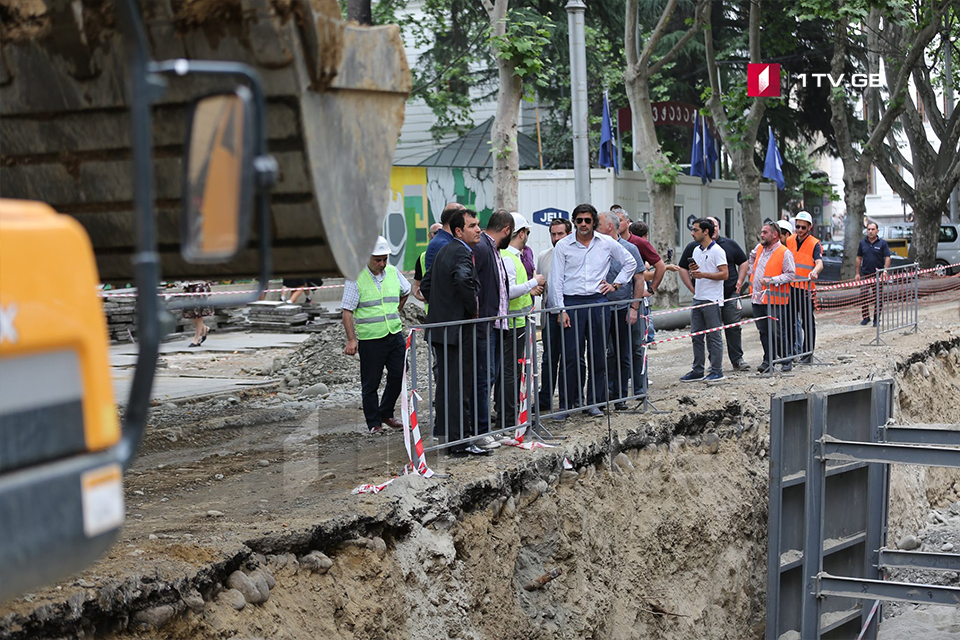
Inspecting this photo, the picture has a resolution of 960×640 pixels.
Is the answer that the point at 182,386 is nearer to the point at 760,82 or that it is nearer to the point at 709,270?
the point at 709,270

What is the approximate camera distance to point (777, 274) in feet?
39.0

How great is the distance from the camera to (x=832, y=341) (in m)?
15.5

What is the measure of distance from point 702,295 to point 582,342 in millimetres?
2916

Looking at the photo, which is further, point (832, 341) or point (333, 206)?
point (832, 341)

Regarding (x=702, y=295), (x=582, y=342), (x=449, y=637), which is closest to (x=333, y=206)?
(x=449, y=637)

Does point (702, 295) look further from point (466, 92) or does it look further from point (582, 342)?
point (466, 92)

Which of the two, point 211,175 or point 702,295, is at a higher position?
point 211,175

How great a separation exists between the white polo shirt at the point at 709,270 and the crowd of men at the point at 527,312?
0.01 m

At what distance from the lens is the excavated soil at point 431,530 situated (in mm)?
5305

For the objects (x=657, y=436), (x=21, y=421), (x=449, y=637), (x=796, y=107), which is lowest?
(x=449, y=637)

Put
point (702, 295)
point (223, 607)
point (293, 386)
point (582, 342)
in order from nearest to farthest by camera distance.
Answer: point (223, 607), point (582, 342), point (702, 295), point (293, 386)

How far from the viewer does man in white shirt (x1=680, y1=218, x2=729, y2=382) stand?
11484mm

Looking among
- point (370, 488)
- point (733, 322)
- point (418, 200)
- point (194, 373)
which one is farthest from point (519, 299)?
point (418, 200)

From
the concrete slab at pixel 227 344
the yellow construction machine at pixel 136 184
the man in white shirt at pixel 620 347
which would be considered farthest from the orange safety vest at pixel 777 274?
the concrete slab at pixel 227 344
